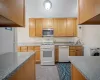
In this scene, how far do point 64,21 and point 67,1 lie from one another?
1.32m

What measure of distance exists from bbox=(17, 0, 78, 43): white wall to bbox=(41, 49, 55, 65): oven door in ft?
3.60

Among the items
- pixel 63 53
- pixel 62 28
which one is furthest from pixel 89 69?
pixel 62 28

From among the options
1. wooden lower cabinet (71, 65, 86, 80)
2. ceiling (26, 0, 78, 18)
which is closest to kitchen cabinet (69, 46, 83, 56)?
ceiling (26, 0, 78, 18)

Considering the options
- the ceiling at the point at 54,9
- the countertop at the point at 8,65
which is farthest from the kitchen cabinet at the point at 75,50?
the countertop at the point at 8,65

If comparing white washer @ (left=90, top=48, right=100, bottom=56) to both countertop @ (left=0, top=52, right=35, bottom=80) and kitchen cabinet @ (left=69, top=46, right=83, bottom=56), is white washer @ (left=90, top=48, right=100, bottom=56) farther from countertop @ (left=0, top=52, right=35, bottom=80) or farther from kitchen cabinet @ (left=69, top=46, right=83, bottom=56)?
countertop @ (left=0, top=52, right=35, bottom=80)

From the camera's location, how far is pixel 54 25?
6398 mm

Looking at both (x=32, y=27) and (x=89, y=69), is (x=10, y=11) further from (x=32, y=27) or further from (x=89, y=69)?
(x=32, y=27)

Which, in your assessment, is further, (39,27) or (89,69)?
(39,27)

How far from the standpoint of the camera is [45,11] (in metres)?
6.04

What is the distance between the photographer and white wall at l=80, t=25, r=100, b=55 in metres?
4.93

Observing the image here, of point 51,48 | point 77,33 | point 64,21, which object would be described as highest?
point 64,21

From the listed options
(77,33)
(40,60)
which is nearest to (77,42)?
(77,33)

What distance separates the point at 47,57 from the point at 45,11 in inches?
79.5

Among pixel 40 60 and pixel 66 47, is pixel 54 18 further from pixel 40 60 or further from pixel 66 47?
pixel 40 60
